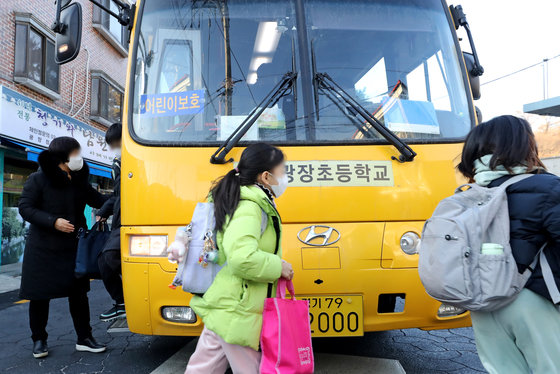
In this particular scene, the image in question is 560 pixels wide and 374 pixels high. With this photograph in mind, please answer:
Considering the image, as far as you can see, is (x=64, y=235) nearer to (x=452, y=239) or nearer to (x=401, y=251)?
(x=401, y=251)

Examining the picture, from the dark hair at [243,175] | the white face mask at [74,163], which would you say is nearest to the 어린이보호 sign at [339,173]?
the dark hair at [243,175]

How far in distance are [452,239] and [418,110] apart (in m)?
1.71

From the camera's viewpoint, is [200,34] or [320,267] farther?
[200,34]

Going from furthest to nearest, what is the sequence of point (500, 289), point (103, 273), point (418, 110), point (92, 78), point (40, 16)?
point (92, 78) → point (40, 16) → point (103, 273) → point (418, 110) → point (500, 289)

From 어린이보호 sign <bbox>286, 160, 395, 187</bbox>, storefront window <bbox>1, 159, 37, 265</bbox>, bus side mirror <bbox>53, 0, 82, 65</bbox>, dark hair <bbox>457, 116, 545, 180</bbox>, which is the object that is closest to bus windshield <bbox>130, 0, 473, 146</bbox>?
어린이보호 sign <bbox>286, 160, 395, 187</bbox>

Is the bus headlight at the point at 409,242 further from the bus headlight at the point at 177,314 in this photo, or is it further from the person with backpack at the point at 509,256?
the bus headlight at the point at 177,314

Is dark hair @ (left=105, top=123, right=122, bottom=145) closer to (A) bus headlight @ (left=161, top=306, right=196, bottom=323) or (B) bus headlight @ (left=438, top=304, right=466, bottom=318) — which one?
(A) bus headlight @ (left=161, top=306, right=196, bottom=323)

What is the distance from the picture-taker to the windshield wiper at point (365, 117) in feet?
9.78

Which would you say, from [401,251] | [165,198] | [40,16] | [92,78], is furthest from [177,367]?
[92,78]

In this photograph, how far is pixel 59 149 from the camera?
3.81 metres

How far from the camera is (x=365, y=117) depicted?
121 inches

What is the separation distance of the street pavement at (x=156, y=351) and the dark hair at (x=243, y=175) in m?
1.95

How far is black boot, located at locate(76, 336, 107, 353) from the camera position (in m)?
3.87

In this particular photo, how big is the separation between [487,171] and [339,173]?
1199 millimetres
